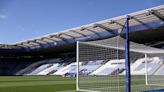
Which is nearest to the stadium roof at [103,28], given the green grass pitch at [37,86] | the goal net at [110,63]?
the goal net at [110,63]

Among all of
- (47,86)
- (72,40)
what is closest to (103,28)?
(72,40)

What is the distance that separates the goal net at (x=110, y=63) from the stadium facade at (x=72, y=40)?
5.87 feet

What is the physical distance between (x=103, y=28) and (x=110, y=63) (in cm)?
904

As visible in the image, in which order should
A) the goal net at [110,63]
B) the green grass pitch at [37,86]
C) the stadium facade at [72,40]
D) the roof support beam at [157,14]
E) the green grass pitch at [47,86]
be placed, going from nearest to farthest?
the green grass pitch at [37,86], the green grass pitch at [47,86], the goal net at [110,63], the roof support beam at [157,14], the stadium facade at [72,40]

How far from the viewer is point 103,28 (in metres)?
30.8

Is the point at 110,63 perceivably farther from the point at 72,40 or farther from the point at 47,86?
the point at 72,40

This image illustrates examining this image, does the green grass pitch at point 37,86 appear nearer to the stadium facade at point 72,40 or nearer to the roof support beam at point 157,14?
the stadium facade at point 72,40

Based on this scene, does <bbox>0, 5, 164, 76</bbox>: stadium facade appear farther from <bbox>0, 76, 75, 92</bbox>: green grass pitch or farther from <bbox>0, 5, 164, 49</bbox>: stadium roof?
<bbox>0, 76, 75, 92</bbox>: green grass pitch

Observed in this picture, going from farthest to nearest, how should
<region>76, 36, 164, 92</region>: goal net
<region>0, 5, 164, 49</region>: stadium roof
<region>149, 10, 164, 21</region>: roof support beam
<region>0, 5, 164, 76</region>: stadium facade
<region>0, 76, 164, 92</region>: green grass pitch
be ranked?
1. <region>0, 5, 164, 76</region>: stadium facade
2. <region>0, 5, 164, 49</region>: stadium roof
3. <region>149, 10, 164, 21</region>: roof support beam
4. <region>76, 36, 164, 92</region>: goal net
5. <region>0, 76, 164, 92</region>: green grass pitch

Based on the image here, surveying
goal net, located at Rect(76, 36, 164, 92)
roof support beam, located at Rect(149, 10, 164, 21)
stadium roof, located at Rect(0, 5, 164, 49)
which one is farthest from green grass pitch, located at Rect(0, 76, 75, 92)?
roof support beam, located at Rect(149, 10, 164, 21)

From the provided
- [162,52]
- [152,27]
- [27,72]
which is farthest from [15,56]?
[162,52]

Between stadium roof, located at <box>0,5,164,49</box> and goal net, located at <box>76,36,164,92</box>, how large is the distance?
8.76ft

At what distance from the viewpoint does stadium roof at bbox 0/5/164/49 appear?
80.8 ft

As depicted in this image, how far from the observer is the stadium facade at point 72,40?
26.1m
